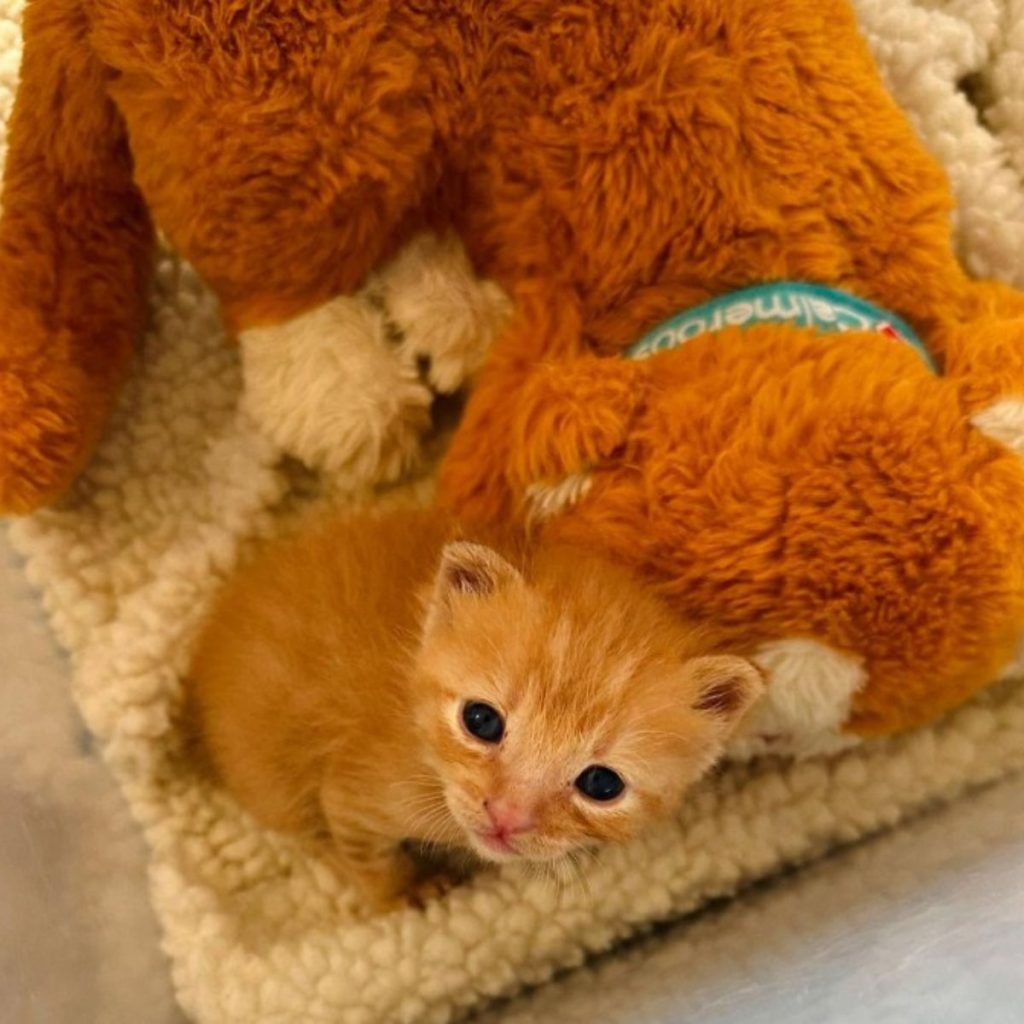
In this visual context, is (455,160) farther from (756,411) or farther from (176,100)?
(756,411)

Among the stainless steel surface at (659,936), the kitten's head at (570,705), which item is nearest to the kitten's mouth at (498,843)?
the kitten's head at (570,705)

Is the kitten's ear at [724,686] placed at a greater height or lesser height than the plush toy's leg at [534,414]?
lesser

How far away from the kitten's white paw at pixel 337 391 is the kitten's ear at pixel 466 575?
0.24 m

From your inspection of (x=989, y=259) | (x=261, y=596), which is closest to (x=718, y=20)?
(x=989, y=259)

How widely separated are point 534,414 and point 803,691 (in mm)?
250

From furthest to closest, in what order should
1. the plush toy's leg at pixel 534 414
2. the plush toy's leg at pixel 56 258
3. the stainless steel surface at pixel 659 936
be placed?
1. the plush toy's leg at pixel 56 258
2. the plush toy's leg at pixel 534 414
3. the stainless steel surface at pixel 659 936

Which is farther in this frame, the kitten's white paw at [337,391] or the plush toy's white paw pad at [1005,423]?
the kitten's white paw at [337,391]

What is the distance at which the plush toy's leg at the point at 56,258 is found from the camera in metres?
0.86

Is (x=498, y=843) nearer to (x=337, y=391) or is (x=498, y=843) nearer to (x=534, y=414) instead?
(x=534, y=414)

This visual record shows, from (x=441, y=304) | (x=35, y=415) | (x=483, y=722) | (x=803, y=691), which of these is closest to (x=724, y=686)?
(x=803, y=691)

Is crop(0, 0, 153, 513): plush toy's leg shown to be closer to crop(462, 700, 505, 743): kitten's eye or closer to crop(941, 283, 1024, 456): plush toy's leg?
crop(462, 700, 505, 743): kitten's eye

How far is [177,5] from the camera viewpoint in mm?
759

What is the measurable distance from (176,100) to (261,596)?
0.38 meters

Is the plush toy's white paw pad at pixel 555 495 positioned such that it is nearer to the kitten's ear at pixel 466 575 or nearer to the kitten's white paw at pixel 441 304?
the kitten's ear at pixel 466 575
